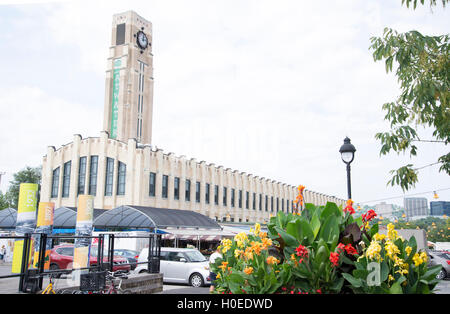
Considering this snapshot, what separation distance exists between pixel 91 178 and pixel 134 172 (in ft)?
20.7

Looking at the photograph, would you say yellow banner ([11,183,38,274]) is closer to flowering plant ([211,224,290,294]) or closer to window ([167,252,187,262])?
window ([167,252,187,262])

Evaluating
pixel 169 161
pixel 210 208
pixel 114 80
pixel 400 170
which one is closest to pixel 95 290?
pixel 400 170

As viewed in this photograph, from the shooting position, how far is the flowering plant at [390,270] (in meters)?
2.66

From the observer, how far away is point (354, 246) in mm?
3037

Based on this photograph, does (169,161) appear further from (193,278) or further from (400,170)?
(400,170)

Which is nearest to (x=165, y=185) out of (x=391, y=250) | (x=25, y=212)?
(x=25, y=212)

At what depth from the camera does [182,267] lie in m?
18.4

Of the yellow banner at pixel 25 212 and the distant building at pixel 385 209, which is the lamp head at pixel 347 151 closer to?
the yellow banner at pixel 25 212

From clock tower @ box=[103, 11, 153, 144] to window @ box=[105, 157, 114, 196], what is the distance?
24.7 meters

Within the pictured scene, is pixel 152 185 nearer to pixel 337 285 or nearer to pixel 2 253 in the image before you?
pixel 2 253

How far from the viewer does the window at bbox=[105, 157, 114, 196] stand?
1642 inches

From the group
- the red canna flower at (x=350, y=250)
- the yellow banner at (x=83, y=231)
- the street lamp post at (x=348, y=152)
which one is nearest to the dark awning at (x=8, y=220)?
the yellow banner at (x=83, y=231)

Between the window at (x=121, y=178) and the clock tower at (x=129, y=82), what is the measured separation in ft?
85.3

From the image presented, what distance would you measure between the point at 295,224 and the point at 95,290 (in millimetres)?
7055
